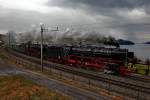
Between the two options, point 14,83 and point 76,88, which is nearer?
point 76,88

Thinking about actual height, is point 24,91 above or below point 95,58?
below

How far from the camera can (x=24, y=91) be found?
2714 cm

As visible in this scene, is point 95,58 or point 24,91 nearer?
point 24,91

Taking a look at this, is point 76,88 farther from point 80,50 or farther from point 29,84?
point 80,50

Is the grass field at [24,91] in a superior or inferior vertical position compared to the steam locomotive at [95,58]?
inferior

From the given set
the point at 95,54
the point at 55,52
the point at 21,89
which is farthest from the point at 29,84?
the point at 55,52

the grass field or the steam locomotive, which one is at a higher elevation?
the steam locomotive

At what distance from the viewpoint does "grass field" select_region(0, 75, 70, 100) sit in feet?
78.9

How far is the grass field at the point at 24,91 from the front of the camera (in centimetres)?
2406

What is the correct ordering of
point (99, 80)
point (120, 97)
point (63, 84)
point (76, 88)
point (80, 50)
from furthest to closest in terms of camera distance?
point (80, 50), point (99, 80), point (63, 84), point (76, 88), point (120, 97)

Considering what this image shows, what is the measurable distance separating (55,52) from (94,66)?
17111 mm

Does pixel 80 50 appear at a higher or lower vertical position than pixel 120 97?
higher

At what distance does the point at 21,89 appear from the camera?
28.5 metres

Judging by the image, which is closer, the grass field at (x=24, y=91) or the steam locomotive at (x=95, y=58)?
the grass field at (x=24, y=91)
